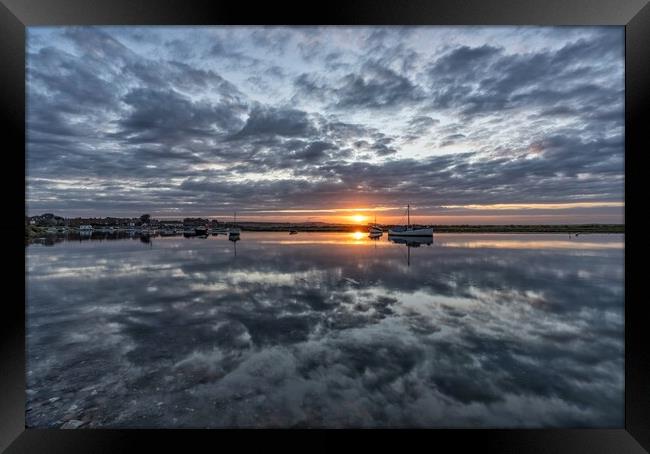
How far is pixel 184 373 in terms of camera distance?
4230 millimetres

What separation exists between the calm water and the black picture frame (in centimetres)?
84

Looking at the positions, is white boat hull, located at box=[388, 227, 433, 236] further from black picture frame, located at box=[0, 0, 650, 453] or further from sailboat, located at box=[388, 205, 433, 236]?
black picture frame, located at box=[0, 0, 650, 453]

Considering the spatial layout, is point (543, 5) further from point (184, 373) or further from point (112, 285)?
point (112, 285)

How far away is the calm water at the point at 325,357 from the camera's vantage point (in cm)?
341

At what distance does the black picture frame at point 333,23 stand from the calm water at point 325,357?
84cm

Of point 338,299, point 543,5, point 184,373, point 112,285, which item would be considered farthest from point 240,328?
point 112,285

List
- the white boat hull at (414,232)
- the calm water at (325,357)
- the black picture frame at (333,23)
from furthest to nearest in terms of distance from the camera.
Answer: the white boat hull at (414,232) < the calm water at (325,357) < the black picture frame at (333,23)

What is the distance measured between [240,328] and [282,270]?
7.98 meters

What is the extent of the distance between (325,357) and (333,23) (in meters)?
4.71

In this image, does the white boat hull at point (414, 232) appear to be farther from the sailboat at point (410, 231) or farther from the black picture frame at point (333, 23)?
the black picture frame at point (333, 23)

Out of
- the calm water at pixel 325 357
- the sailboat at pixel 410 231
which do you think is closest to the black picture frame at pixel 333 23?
the calm water at pixel 325 357

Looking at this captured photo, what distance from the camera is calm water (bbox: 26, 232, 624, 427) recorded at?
3.41 meters

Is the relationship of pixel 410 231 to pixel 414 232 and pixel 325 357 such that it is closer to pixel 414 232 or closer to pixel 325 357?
pixel 414 232

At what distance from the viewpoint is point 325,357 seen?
4.85 m
